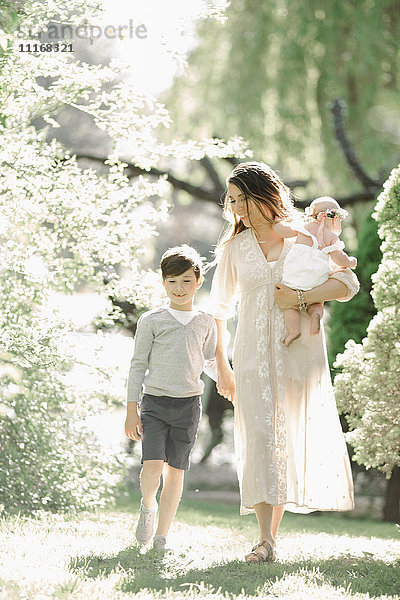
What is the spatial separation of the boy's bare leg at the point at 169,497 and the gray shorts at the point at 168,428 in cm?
5

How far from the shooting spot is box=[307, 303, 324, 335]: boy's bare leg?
12.8 ft

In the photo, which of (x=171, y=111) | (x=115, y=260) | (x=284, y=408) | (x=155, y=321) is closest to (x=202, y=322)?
(x=155, y=321)

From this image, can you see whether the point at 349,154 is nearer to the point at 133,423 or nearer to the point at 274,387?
the point at 274,387

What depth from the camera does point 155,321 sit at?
13.4 feet

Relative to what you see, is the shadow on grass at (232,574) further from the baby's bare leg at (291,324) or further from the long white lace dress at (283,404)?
the baby's bare leg at (291,324)

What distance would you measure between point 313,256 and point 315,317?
0.90 feet

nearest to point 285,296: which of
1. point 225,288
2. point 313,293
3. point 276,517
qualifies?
point 313,293

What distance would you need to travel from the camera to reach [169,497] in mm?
4047

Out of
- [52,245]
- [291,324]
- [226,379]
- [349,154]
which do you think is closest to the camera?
[291,324]

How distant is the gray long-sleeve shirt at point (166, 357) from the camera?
4.04m

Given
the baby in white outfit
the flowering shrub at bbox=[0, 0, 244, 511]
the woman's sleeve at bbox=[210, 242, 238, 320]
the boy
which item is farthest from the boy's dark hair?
the flowering shrub at bbox=[0, 0, 244, 511]

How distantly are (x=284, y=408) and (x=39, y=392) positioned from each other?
1.86 meters

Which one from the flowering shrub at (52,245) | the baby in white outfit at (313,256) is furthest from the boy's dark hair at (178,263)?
the flowering shrub at (52,245)

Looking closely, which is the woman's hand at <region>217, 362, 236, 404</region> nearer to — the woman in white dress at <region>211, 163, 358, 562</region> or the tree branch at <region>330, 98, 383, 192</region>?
the woman in white dress at <region>211, 163, 358, 562</region>
